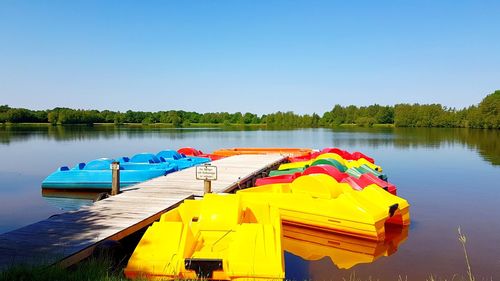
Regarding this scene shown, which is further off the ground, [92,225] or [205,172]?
[205,172]

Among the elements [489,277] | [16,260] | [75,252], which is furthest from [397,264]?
[16,260]

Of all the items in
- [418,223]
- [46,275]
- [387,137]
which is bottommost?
[418,223]

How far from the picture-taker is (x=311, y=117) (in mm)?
118562

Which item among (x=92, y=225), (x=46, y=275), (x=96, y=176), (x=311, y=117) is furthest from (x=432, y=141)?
(x=311, y=117)

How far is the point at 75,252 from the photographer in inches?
218

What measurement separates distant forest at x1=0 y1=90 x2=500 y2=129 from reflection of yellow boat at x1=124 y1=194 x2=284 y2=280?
9148 cm

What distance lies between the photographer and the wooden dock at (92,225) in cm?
549

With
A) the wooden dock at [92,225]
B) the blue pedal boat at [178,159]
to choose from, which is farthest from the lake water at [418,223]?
the blue pedal boat at [178,159]

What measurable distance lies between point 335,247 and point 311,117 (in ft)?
365

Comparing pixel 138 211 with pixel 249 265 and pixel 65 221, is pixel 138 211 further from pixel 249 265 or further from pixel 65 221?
pixel 249 265

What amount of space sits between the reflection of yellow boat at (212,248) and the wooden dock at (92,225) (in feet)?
3.32

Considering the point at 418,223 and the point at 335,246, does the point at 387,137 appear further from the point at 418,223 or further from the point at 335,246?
the point at 335,246

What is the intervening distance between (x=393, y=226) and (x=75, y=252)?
8.11 metres

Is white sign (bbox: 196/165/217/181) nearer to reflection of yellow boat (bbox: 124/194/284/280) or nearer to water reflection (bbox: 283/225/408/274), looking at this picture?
reflection of yellow boat (bbox: 124/194/284/280)
